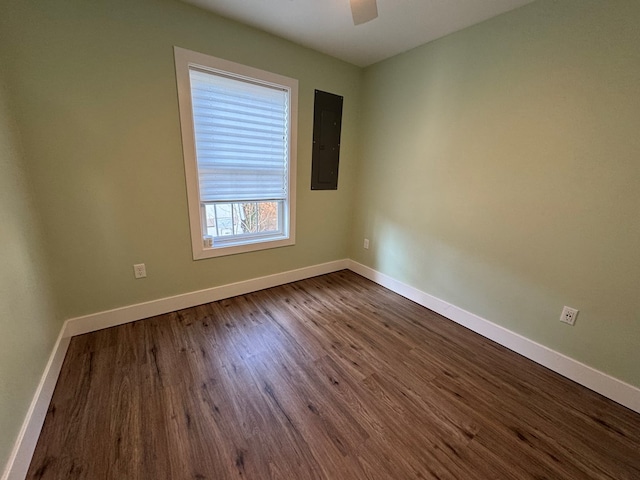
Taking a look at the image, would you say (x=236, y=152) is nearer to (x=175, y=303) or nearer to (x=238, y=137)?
(x=238, y=137)

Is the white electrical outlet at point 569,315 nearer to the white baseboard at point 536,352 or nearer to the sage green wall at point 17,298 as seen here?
the white baseboard at point 536,352

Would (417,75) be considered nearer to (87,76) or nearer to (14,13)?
Answer: (87,76)

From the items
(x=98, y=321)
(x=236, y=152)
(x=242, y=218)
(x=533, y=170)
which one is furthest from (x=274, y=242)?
(x=533, y=170)

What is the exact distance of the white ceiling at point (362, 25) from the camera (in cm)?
171

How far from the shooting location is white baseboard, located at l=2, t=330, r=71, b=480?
98 centimetres

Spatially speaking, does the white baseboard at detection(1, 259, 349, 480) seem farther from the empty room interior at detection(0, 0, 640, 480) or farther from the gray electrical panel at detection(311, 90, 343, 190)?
the gray electrical panel at detection(311, 90, 343, 190)

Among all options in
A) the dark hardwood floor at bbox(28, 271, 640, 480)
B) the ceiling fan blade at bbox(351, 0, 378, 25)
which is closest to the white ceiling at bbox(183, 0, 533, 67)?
the ceiling fan blade at bbox(351, 0, 378, 25)

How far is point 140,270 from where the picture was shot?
2.03m

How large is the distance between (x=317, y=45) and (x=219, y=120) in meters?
1.16

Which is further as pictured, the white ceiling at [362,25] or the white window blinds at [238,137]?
the white window blinds at [238,137]

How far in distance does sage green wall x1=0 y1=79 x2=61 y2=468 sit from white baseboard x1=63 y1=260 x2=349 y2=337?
9.6 inches

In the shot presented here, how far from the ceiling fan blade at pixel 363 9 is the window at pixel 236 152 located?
1.21 meters

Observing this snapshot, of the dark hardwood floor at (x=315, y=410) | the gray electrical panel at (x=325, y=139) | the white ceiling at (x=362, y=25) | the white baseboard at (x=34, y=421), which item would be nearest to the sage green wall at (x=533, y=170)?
the white ceiling at (x=362, y=25)

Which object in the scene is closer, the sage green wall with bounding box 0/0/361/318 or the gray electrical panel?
the sage green wall with bounding box 0/0/361/318
